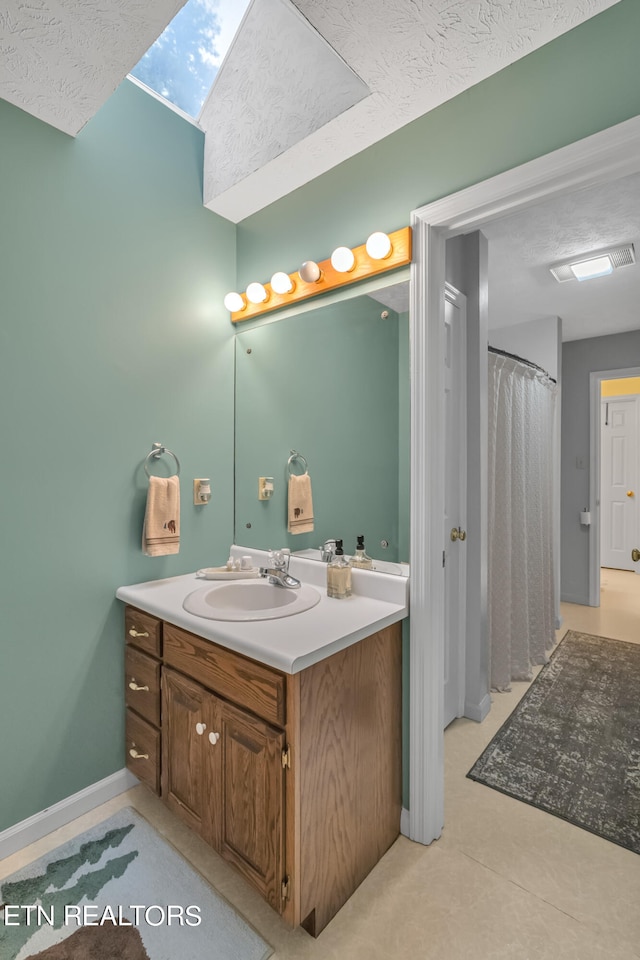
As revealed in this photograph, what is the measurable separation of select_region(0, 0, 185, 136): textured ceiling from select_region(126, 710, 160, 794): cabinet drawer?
2119mm

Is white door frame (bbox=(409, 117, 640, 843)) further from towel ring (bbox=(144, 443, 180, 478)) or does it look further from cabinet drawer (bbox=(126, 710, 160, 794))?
towel ring (bbox=(144, 443, 180, 478))

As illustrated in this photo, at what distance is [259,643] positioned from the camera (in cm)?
121

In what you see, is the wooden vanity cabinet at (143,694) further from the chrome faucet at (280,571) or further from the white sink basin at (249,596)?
the chrome faucet at (280,571)

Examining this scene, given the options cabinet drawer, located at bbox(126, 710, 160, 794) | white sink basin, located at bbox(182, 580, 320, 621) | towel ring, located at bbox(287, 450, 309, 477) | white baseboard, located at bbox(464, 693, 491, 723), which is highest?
towel ring, located at bbox(287, 450, 309, 477)

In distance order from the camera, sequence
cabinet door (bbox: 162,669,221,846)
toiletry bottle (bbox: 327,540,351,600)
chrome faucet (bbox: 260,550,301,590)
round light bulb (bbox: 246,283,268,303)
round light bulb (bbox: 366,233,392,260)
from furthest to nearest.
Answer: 1. round light bulb (bbox: 246,283,268,303)
2. chrome faucet (bbox: 260,550,301,590)
3. toiletry bottle (bbox: 327,540,351,600)
4. round light bulb (bbox: 366,233,392,260)
5. cabinet door (bbox: 162,669,221,846)

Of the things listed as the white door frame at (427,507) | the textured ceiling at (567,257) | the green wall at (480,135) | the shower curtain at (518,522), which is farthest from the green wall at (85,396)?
the shower curtain at (518,522)

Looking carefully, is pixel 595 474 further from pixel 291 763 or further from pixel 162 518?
pixel 291 763

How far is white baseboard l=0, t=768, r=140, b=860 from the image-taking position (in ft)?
4.99

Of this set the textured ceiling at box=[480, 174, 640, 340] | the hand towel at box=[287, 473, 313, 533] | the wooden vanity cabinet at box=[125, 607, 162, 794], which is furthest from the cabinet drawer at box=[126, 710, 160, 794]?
the textured ceiling at box=[480, 174, 640, 340]

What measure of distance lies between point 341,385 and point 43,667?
4.88 ft

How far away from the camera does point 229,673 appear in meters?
1.33

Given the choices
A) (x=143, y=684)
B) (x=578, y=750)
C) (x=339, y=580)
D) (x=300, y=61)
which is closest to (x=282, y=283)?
(x=300, y=61)

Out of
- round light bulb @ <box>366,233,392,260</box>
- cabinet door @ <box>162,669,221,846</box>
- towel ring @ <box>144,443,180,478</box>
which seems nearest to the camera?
cabinet door @ <box>162,669,221,846</box>

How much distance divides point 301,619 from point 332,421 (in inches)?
31.8
